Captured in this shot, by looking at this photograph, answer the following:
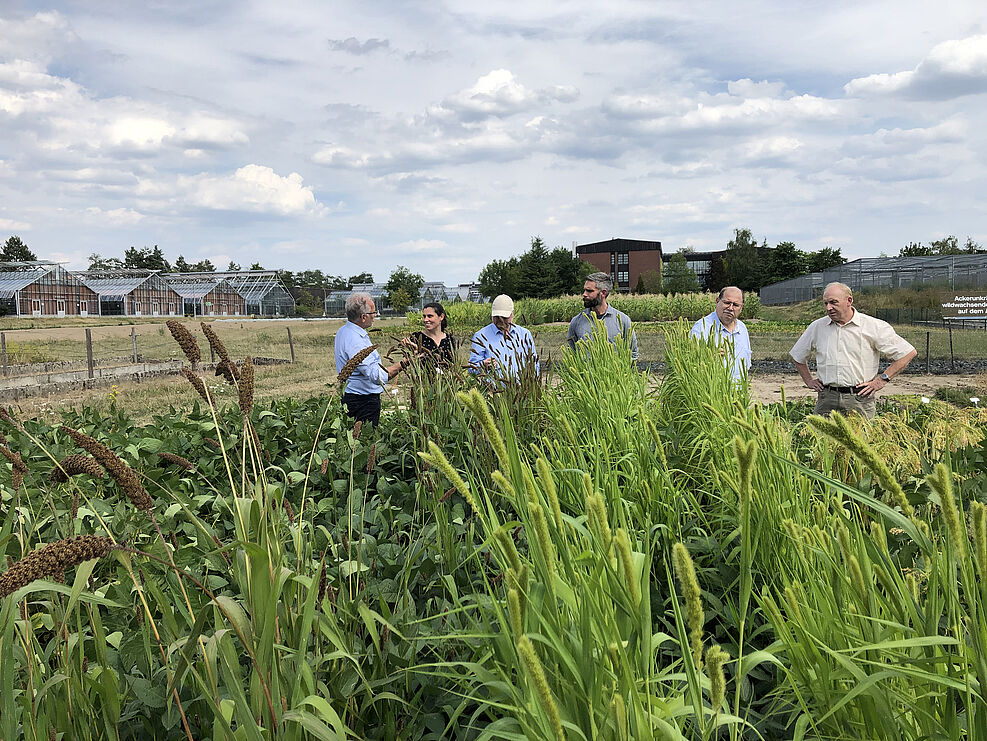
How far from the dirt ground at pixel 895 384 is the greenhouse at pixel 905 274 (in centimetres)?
1749

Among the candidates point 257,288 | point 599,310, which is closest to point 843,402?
point 599,310

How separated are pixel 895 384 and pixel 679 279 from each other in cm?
5756

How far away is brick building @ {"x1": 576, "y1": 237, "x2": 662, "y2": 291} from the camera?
94.2m

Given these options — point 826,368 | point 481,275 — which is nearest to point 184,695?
point 826,368

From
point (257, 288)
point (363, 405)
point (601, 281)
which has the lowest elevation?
point (363, 405)

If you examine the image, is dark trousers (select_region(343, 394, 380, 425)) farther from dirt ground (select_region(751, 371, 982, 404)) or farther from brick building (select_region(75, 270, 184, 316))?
brick building (select_region(75, 270, 184, 316))

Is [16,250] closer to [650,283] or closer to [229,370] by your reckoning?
[650,283]

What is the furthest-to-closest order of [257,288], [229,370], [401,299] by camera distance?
[401,299], [257,288], [229,370]

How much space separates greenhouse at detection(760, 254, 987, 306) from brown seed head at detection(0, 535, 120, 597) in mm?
32783

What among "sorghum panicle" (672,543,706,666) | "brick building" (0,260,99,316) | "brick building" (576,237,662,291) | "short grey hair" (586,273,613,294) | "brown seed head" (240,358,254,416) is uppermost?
"brick building" (576,237,662,291)

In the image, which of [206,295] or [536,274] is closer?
[536,274]

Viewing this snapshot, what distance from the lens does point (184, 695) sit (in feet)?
4.93

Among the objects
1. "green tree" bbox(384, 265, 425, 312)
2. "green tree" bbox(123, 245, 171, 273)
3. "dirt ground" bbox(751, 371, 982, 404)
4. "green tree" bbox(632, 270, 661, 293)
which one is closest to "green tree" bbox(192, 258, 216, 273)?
"green tree" bbox(123, 245, 171, 273)

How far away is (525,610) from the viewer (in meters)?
0.96
